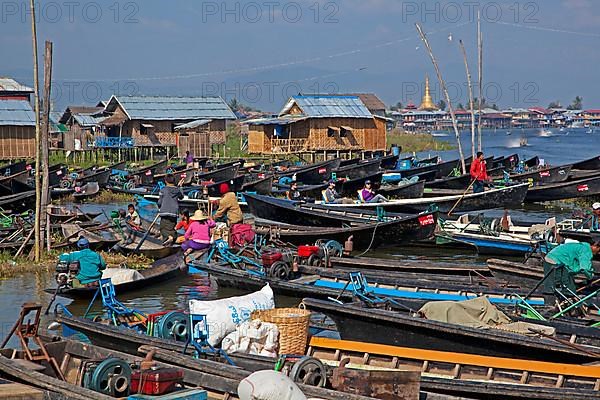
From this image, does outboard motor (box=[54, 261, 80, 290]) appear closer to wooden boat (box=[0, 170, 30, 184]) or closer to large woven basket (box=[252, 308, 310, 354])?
large woven basket (box=[252, 308, 310, 354])

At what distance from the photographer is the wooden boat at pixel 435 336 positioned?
896cm

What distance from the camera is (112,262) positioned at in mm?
16703

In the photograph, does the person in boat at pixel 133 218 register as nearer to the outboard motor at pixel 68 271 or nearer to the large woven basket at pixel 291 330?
the outboard motor at pixel 68 271

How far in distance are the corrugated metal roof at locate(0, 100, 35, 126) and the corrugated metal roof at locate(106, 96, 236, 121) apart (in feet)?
19.3

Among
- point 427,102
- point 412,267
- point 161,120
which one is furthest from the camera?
point 427,102

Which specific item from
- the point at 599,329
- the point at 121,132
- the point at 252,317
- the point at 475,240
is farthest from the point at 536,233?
the point at 121,132

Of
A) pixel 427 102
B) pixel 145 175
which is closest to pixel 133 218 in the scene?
pixel 145 175

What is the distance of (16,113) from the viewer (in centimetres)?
4197

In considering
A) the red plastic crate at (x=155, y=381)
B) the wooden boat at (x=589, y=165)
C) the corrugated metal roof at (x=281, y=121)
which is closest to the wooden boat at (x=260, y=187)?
the wooden boat at (x=589, y=165)

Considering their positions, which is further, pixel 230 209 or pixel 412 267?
pixel 230 209

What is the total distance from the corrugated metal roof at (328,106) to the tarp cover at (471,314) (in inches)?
1384

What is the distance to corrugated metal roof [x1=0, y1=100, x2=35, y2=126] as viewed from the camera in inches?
1625

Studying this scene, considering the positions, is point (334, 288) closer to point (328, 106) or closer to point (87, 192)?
point (87, 192)

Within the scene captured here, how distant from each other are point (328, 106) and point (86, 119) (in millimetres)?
16275
